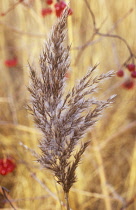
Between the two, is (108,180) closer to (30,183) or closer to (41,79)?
(30,183)

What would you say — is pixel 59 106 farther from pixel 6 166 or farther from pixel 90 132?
pixel 90 132

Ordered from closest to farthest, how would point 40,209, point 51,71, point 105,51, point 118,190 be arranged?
point 51,71 < point 40,209 < point 118,190 < point 105,51

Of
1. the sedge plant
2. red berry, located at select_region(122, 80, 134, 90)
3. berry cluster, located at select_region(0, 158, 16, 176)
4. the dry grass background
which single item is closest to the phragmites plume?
the sedge plant

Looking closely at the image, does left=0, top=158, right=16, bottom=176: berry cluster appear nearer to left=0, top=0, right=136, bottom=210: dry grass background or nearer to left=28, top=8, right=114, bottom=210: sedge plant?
left=0, top=0, right=136, bottom=210: dry grass background

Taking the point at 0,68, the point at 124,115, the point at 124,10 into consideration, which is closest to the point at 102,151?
the point at 124,115

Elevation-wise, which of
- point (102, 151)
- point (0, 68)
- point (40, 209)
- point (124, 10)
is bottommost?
point (40, 209)

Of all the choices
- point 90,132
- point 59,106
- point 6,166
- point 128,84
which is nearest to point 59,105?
point 59,106
